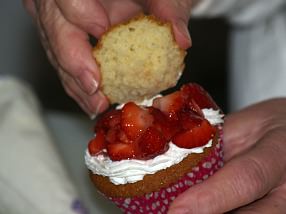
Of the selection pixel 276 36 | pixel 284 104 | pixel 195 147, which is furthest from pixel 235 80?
pixel 195 147

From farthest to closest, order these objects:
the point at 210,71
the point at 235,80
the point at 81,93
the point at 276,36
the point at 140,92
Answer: the point at 210,71
the point at 235,80
the point at 276,36
the point at 81,93
the point at 140,92

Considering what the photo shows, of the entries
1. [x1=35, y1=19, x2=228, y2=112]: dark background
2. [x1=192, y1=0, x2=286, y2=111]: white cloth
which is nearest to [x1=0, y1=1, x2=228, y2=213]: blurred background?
[x1=35, y1=19, x2=228, y2=112]: dark background

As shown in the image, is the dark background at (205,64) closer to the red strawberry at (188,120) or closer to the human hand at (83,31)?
the human hand at (83,31)

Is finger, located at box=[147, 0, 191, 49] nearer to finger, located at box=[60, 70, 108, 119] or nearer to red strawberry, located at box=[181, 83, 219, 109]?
red strawberry, located at box=[181, 83, 219, 109]

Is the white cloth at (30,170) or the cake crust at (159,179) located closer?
the cake crust at (159,179)

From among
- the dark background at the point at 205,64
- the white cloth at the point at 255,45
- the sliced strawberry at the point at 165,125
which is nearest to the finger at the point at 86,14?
the sliced strawberry at the point at 165,125

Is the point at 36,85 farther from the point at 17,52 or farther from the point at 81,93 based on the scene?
the point at 81,93
